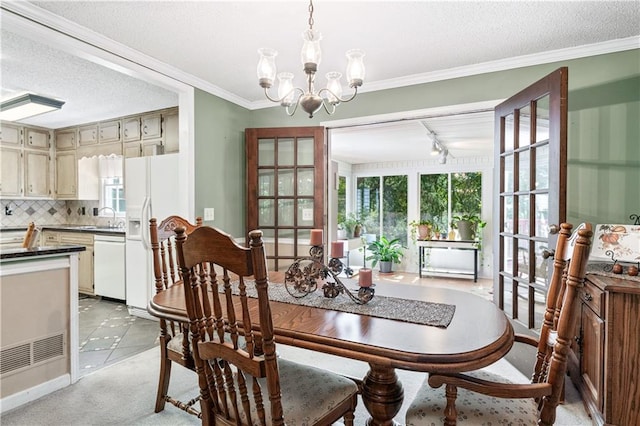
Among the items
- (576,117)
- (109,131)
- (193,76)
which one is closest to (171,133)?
(193,76)

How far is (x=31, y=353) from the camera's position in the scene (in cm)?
212

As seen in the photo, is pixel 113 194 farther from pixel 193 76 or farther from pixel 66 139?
pixel 193 76

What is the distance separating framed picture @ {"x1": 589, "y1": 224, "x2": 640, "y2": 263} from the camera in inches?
76.8

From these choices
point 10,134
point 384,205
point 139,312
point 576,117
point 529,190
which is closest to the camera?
point 529,190

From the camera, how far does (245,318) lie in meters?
1.00

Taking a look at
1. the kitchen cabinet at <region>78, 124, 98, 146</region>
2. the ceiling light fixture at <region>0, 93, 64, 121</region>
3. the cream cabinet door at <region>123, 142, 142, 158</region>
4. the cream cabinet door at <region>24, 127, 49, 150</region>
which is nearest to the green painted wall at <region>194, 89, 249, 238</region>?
the cream cabinet door at <region>123, 142, 142, 158</region>

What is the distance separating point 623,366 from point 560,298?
2.85 ft

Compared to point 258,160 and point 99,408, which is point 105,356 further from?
point 258,160

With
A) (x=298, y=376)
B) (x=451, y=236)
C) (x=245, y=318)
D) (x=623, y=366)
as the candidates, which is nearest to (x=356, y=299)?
(x=298, y=376)

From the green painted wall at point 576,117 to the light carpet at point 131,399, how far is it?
134 cm

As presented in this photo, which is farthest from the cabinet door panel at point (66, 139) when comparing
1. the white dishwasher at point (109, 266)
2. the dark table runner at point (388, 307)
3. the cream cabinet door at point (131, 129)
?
the dark table runner at point (388, 307)

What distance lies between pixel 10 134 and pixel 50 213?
126 centimetres

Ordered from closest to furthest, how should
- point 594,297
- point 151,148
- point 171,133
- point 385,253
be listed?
point 594,297 → point 171,133 → point 151,148 → point 385,253

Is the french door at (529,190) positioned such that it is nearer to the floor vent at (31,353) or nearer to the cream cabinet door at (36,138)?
the floor vent at (31,353)
